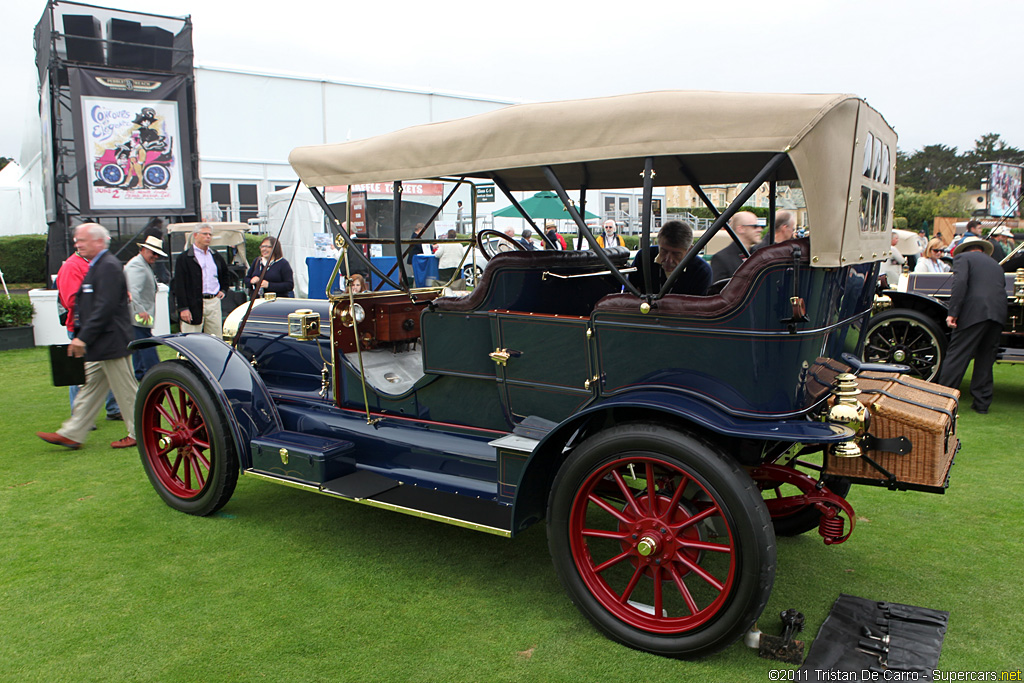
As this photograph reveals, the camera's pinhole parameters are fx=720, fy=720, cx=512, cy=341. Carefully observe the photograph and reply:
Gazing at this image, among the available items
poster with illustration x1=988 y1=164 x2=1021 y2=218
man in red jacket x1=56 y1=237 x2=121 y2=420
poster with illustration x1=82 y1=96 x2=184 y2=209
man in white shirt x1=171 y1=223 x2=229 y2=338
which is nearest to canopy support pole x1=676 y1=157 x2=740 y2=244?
man in red jacket x1=56 y1=237 x2=121 y2=420

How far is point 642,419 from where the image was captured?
2797 mm

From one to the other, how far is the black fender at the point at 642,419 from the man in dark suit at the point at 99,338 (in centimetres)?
353

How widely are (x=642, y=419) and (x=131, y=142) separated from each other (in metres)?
10.6

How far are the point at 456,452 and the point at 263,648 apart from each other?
1132 mm

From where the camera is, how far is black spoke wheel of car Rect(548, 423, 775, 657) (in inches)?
95.5

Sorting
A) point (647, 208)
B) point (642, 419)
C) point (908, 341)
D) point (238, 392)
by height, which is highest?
point (647, 208)

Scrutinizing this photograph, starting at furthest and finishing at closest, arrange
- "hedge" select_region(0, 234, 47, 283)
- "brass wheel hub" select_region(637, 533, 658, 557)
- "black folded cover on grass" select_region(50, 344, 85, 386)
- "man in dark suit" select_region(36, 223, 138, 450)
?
"hedge" select_region(0, 234, 47, 283), "black folded cover on grass" select_region(50, 344, 85, 386), "man in dark suit" select_region(36, 223, 138, 450), "brass wheel hub" select_region(637, 533, 658, 557)

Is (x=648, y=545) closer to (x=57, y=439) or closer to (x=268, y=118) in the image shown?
(x=57, y=439)

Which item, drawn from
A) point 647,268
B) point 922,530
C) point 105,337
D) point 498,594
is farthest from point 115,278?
point 922,530

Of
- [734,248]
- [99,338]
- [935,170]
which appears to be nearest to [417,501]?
[734,248]

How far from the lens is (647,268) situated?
267 cm

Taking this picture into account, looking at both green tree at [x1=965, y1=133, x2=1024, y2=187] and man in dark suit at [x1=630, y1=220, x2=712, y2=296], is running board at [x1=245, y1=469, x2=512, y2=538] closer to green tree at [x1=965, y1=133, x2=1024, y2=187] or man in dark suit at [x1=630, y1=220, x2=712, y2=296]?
man in dark suit at [x1=630, y1=220, x2=712, y2=296]

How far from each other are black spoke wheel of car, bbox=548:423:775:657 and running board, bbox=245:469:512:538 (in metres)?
0.31

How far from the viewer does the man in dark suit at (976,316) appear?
596cm
